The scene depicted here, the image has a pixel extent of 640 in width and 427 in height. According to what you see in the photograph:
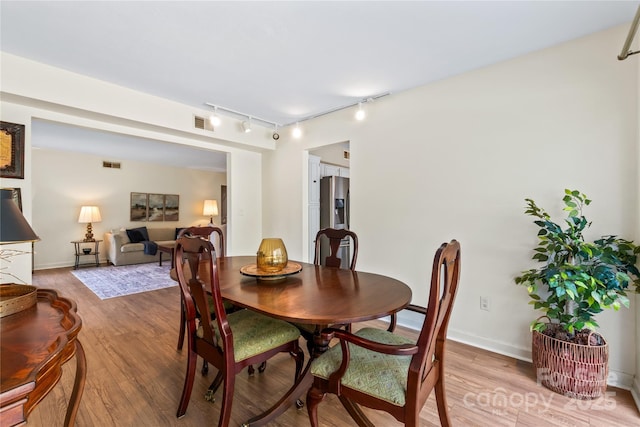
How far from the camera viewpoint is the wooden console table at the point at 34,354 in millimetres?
714

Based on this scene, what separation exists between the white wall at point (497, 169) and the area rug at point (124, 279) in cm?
343

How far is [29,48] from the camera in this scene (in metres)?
2.14

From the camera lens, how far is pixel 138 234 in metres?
6.27

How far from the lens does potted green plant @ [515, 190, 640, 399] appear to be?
65.6 inches

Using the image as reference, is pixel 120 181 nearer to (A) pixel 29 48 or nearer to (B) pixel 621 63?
(A) pixel 29 48

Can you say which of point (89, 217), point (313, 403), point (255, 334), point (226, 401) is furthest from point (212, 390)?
Answer: point (89, 217)

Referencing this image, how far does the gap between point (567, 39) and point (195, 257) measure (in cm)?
293

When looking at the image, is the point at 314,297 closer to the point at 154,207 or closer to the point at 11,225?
the point at 11,225

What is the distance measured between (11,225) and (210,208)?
22.8 ft

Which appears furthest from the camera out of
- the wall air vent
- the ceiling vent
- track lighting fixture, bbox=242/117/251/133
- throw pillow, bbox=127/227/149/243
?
the wall air vent

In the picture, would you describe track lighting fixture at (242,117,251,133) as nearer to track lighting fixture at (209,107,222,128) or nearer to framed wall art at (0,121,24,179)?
track lighting fixture at (209,107,222,128)

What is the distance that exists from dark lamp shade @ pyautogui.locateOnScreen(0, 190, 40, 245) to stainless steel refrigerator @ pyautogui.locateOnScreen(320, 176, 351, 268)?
3.31 metres

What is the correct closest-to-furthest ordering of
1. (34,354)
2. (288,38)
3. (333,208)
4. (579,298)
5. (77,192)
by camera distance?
(34,354), (579,298), (288,38), (333,208), (77,192)

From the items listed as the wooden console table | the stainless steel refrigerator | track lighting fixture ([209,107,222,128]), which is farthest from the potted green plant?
track lighting fixture ([209,107,222,128])
